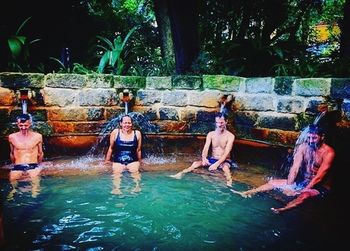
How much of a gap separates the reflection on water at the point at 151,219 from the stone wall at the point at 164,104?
156 cm

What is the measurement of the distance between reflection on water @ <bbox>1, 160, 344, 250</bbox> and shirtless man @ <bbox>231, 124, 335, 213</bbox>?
0.38 meters

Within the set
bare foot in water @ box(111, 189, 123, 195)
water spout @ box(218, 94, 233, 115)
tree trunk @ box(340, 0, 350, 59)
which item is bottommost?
bare foot in water @ box(111, 189, 123, 195)

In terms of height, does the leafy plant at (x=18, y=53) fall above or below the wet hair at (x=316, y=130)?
above

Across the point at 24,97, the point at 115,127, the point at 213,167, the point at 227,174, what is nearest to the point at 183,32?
the point at 115,127

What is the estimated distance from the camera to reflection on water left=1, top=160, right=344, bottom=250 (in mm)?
3619

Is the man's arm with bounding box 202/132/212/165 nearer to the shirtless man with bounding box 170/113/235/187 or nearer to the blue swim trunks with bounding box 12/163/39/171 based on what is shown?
the shirtless man with bounding box 170/113/235/187

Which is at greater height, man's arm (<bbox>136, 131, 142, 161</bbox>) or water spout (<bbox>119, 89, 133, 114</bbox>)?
water spout (<bbox>119, 89, 133, 114</bbox>)

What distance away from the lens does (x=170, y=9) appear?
770 cm

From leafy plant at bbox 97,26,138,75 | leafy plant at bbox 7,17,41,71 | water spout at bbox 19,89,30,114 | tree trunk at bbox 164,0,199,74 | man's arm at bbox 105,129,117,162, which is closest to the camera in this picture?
water spout at bbox 19,89,30,114

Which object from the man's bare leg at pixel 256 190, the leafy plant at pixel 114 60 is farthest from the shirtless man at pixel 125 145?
the man's bare leg at pixel 256 190

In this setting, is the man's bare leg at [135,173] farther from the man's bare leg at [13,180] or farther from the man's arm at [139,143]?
the man's bare leg at [13,180]

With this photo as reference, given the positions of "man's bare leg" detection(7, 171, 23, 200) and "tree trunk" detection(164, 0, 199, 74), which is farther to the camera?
"tree trunk" detection(164, 0, 199, 74)

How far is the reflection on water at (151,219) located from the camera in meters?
3.62

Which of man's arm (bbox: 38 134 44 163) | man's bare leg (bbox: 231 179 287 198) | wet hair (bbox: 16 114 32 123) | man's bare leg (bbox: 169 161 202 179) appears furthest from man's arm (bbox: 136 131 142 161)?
man's bare leg (bbox: 231 179 287 198)
